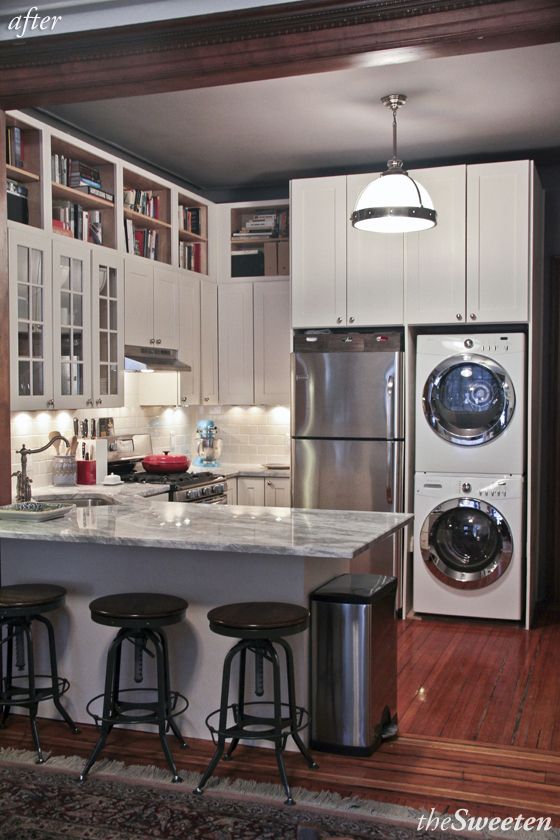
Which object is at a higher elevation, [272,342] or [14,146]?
[14,146]

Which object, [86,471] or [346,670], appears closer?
[346,670]

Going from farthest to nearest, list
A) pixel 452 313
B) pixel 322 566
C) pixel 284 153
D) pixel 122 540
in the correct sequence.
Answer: pixel 284 153 → pixel 452 313 → pixel 322 566 → pixel 122 540

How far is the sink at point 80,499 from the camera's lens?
5000 mm

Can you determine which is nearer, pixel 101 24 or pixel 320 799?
pixel 320 799

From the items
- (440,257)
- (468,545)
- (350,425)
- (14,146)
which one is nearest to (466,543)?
(468,545)

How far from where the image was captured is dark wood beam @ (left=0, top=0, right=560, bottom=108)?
10.4ft

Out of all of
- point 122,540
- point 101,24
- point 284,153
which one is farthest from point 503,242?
point 122,540

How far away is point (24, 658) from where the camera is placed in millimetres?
3867

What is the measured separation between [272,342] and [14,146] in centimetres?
252

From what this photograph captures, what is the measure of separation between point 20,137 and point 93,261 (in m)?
0.78

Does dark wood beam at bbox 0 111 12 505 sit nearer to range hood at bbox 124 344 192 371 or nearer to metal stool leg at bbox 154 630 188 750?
metal stool leg at bbox 154 630 188 750

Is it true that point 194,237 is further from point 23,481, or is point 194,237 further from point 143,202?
point 23,481

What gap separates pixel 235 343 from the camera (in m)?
6.75

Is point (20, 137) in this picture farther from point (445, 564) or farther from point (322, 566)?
point (445, 564)
